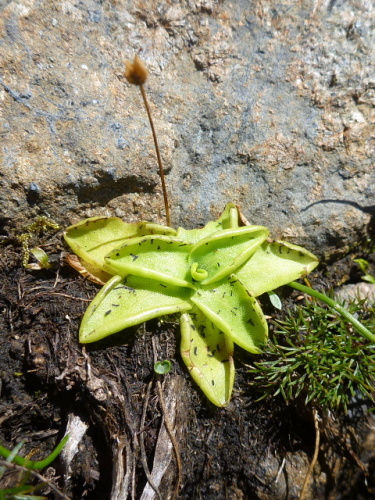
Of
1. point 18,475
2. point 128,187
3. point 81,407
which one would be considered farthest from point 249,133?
point 18,475

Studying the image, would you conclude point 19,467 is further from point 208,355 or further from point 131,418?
point 208,355

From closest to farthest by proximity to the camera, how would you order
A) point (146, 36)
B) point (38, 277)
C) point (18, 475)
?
1. point (18, 475)
2. point (38, 277)
3. point (146, 36)

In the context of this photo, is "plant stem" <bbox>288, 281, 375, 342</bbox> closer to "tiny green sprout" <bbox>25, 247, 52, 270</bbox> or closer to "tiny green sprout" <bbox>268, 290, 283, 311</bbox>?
"tiny green sprout" <bbox>268, 290, 283, 311</bbox>

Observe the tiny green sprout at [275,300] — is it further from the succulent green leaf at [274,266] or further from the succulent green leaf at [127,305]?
the succulent green leaf at [127,305]

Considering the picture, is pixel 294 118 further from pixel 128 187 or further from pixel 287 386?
pixel 287 386

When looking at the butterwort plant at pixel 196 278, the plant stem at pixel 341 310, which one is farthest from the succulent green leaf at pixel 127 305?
the plant stem at pixel 341 310

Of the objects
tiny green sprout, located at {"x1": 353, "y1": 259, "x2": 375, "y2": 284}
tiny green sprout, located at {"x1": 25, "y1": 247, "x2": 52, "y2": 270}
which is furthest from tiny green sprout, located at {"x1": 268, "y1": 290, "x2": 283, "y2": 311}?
tiny green sprout, located at {"x1": 25, "y1": 247, "x2": 52, "y2": 270}
